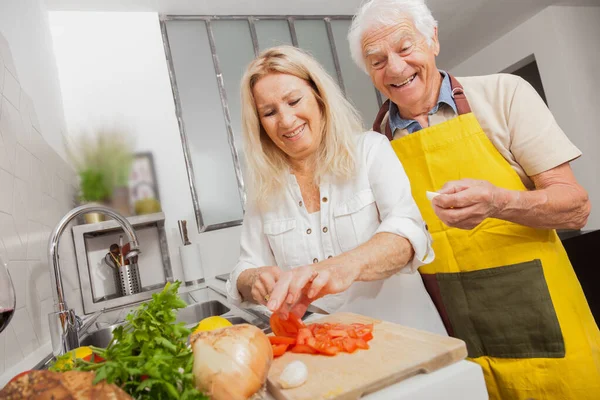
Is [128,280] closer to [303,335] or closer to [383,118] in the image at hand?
[383,118]

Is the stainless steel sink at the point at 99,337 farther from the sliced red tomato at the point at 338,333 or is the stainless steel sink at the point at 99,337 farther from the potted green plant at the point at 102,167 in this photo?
the sliced red tomato at the point at 338,333

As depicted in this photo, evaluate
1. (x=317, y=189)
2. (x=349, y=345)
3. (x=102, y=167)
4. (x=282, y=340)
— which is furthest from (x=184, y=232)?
(x=349, y=345)

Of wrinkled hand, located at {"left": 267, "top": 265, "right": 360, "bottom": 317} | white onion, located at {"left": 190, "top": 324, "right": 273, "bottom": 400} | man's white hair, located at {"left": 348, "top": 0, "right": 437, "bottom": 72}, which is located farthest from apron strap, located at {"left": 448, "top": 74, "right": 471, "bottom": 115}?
white onion, located at {"left": 190, "top": 324, "right": 273, "bottom": 400}

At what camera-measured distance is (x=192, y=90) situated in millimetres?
2859

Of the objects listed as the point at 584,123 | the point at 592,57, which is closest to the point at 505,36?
the point at 592,57

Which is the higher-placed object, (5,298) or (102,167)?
(102,167)

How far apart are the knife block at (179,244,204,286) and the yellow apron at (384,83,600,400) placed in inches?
61.3

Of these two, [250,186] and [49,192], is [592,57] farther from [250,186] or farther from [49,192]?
[49,192]

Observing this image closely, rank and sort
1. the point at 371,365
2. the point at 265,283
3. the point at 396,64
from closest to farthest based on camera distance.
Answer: the point at 371,365 < the point at 265,283 < the point at 396,64

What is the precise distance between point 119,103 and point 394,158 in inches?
81.4

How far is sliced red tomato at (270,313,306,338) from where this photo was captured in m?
0.81

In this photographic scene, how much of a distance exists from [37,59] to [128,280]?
3.75ft

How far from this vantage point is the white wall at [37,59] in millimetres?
1586

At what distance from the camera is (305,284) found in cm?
81
